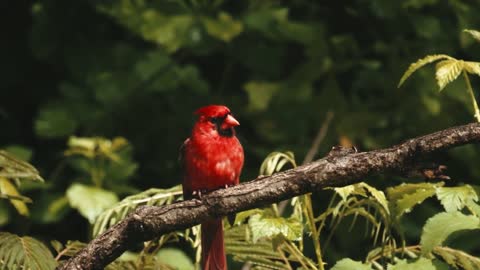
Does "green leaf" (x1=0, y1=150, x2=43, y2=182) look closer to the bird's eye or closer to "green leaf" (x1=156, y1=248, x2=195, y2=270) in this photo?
the bird's eye

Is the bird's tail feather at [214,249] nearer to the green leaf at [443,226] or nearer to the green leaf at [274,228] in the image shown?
the green leaf at [274,228]

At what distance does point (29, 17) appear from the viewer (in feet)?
20.6

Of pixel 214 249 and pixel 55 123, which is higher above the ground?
pixel 214 249

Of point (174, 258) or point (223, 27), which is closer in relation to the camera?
point (174, 258)

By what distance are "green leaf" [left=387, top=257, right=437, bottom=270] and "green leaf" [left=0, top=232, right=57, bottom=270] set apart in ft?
3.03

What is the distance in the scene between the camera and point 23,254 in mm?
2742

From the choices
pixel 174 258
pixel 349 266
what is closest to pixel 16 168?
pixel 349 266

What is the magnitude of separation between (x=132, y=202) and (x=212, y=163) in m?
0.39

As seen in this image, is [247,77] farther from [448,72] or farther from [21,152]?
[448,72]

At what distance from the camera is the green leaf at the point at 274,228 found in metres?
2.68

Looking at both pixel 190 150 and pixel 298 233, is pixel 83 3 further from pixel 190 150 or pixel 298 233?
pixel 298 233

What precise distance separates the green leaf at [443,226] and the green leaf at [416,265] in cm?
3

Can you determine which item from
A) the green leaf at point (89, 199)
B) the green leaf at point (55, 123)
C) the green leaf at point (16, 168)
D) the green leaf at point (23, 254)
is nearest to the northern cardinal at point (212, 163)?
the green leaf at point (16, 168)

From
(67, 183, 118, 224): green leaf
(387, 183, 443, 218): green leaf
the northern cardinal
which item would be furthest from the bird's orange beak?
(67, 183, 118, 224): green leaf
